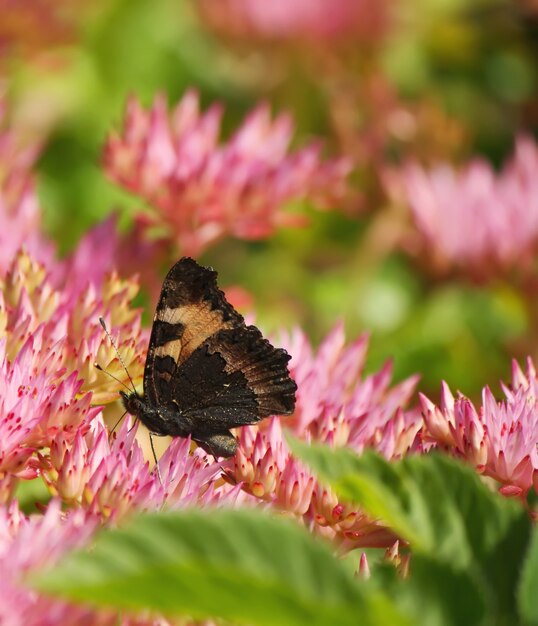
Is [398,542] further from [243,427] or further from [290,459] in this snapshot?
[243,427]

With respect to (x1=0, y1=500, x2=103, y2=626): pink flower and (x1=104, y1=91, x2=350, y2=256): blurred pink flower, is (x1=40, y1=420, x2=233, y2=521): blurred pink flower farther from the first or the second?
(x1=104, y1=91, x2=350, y2=256): blurred pink flower

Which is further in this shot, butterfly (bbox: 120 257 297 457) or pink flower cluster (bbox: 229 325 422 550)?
butterfly (bbox: 120 257 297 457)

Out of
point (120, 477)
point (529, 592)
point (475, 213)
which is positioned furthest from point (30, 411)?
point (475, 213)

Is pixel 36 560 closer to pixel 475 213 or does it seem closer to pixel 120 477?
pixel 120 477

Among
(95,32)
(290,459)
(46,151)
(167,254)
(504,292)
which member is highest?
(95,32)

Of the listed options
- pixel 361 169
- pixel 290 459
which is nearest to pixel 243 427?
pixel 290 459

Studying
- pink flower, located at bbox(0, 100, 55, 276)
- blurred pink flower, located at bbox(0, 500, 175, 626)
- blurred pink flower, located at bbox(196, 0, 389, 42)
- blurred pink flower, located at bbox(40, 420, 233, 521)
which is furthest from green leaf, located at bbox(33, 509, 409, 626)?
blurred pink flower, located at bbox(196, 0, 389, 42)

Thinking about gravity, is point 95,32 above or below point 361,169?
above
